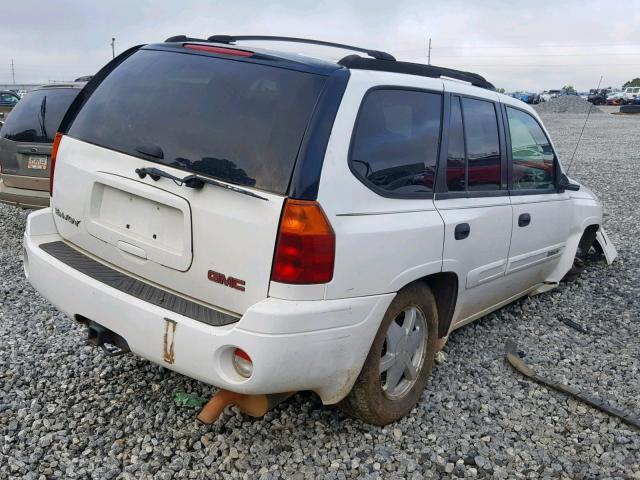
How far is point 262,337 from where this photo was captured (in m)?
2.45

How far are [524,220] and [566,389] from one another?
1140 mm

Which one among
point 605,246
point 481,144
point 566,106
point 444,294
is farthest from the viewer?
point 566,106

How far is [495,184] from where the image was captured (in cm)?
386

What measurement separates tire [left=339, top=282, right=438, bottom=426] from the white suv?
0.4 inches

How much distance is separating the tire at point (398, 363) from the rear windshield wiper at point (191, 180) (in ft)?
3.13

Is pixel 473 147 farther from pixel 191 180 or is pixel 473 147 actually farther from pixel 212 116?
pixel 191 180

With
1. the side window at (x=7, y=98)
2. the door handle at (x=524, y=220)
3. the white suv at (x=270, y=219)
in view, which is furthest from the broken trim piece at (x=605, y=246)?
the side window at (x=7, y=98)

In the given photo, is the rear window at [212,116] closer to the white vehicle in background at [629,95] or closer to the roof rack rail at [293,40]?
the roof rack rail at [293,40]

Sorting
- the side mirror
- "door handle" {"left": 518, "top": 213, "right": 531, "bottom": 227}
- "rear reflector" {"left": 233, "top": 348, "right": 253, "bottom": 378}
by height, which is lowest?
"rear reflector" {"left": 233, "top": 348, "right": 253, "bottom": 378}

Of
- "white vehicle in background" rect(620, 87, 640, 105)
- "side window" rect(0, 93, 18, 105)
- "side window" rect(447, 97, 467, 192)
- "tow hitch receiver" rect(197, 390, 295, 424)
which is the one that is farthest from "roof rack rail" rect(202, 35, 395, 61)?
"white vehicle in background" rect(620, 87, 640, 105)

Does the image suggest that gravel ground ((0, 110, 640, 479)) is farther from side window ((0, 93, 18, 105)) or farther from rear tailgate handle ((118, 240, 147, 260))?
side window ((0, 93, 18, 105))

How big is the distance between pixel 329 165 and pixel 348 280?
1.67 feet

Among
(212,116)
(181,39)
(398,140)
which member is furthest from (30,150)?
(398,140)

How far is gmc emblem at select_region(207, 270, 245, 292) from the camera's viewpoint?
258 centimetres
